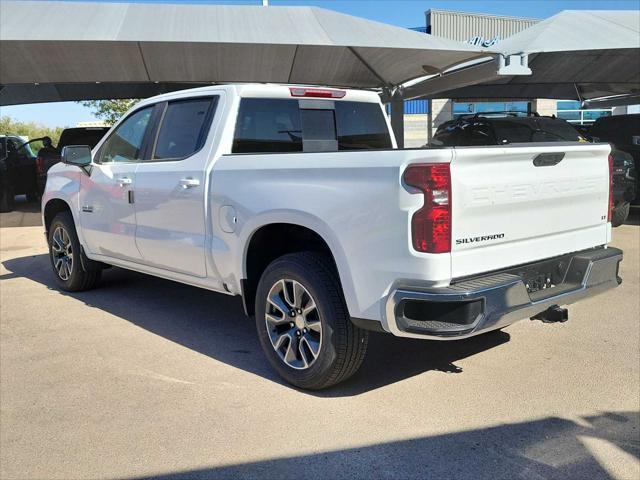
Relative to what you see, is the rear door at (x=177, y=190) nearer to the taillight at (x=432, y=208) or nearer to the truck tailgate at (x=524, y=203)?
the taillight at (x=432, y=208)

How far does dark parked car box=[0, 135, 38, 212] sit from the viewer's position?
47.3 feet

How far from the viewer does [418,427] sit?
11.1ft

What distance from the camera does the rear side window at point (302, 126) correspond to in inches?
180

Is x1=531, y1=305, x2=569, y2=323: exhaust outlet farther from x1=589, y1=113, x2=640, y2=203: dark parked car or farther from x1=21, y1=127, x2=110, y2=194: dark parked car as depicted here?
x1=21, y1=127, x2=110, y2=194: dark parked car

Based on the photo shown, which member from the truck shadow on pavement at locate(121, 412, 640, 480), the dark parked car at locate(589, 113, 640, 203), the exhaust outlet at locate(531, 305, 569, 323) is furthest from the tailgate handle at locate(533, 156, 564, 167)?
the dark parked car at locate(589, 113, 640, 203)

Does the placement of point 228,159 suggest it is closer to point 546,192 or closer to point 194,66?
point 546,192

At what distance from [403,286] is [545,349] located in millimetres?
1989

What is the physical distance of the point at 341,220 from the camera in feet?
11.2

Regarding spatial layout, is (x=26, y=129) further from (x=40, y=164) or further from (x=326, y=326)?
(x=326, y=326)

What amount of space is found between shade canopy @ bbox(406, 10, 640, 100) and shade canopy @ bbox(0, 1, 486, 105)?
4.24ft

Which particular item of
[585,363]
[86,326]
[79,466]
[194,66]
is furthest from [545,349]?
[194,66]

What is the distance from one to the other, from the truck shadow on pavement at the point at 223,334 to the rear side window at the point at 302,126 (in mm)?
1585

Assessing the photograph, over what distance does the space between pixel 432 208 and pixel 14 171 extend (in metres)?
14.3

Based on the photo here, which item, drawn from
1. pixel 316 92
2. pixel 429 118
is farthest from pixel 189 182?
pixel 429 118
